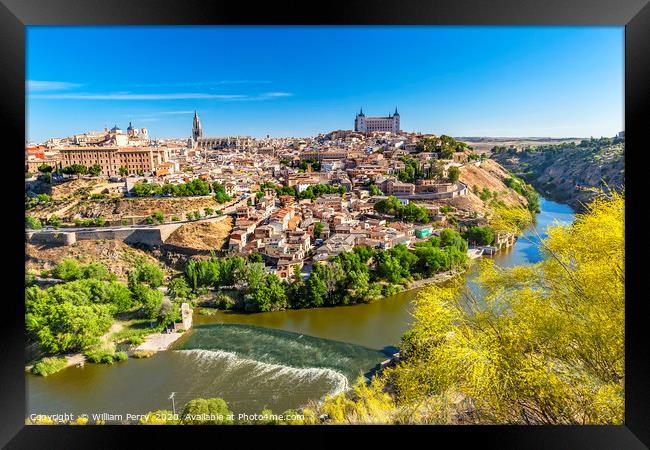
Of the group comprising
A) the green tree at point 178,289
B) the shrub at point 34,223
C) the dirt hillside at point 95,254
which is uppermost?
the shrub at point 34,223

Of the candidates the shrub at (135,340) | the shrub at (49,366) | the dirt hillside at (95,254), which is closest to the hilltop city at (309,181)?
the dirt hillside at (95,254)

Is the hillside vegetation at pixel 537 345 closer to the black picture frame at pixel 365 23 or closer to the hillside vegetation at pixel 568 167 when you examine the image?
the black picture frame at pixel 365 23

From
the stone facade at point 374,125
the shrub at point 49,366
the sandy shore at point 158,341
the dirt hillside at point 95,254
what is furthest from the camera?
the stone facade at point 374,125

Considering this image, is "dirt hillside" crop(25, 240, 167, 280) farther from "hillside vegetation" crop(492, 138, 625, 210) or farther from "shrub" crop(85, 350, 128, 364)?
"hillside vegetation" crop(492, 138, 625, 210)
